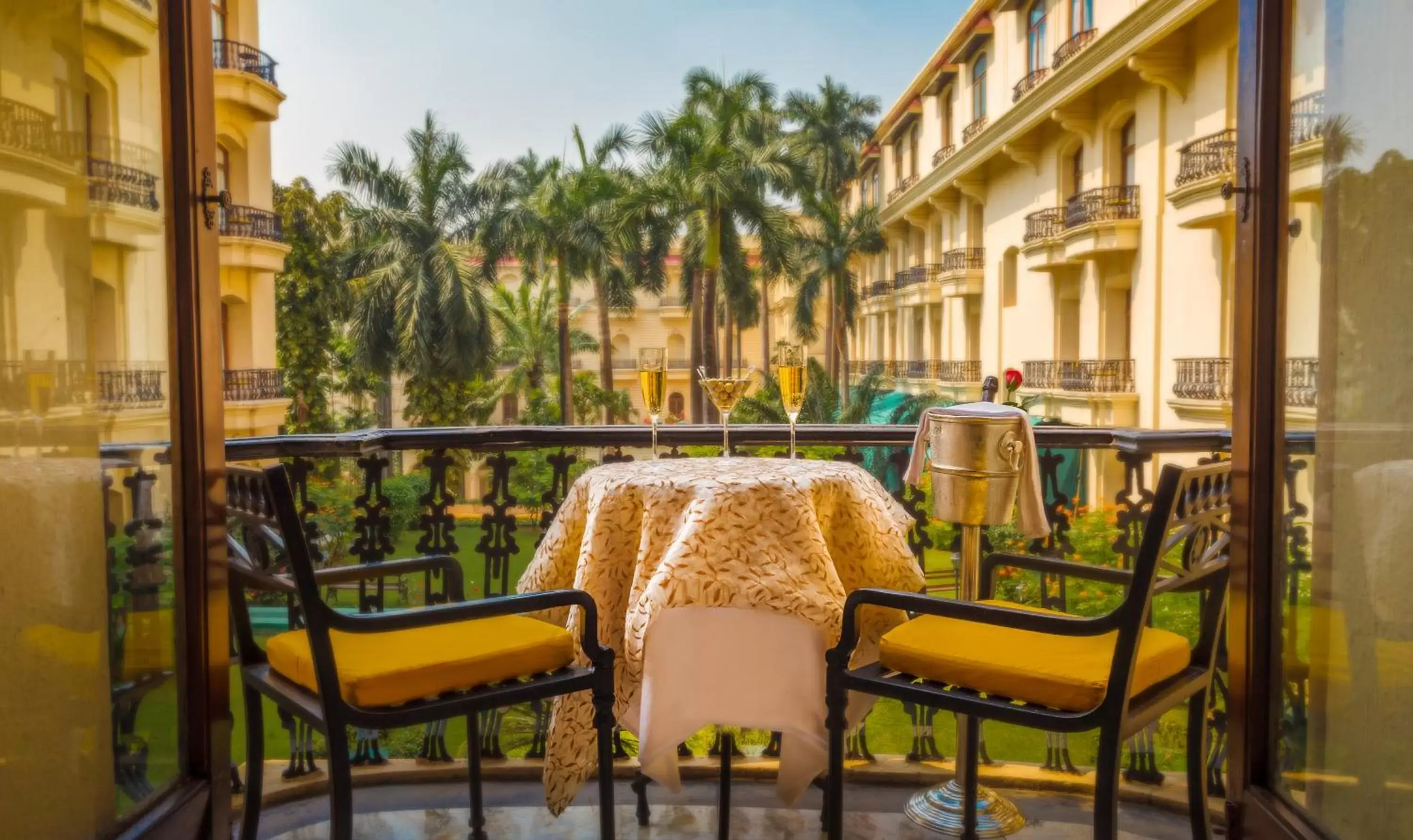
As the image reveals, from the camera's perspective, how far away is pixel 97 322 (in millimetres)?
1430

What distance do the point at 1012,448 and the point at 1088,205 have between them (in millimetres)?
14286

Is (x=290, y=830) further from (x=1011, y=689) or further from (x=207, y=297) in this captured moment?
(x=1011, y=689)

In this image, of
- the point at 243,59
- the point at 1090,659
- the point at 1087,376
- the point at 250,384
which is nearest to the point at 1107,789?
the point at 1090,659

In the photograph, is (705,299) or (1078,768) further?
(705,299)

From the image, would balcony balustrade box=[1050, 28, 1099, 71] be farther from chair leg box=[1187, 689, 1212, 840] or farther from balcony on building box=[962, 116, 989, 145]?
chair leg box=[1187, 689, 1212, 840]

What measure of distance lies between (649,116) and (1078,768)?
25693 millimetres

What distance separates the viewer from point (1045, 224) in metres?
17.7

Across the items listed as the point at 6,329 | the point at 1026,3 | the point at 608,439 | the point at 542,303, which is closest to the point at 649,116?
the point at 542,303

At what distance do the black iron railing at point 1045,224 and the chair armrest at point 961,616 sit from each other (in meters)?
16.0

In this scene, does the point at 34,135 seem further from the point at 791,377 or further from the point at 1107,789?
the point at 1107,789

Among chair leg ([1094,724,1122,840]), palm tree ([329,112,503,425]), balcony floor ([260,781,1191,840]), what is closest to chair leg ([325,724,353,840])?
balcony floor ([260,781,1191,840])

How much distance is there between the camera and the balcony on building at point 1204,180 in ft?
40.2

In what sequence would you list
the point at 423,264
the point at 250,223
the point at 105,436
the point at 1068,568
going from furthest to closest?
the point at 423,264
the point at 250,223
the point at 1068,568
the point at 105,436

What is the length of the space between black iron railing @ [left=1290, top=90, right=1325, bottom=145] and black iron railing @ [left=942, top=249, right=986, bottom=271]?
2092cm
